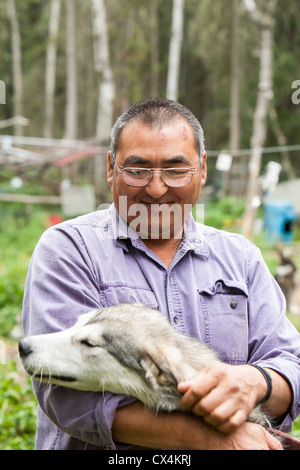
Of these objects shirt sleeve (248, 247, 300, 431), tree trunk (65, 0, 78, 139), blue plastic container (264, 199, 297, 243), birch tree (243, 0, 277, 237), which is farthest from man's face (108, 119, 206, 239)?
tree trunk (65, 0, 78, 139)

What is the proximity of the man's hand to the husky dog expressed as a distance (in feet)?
0.30

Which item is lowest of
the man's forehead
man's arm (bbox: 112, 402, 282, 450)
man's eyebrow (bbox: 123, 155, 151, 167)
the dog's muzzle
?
man's arm (bbox: 112, 402, 282, 450)

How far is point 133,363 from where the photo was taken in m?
2.03

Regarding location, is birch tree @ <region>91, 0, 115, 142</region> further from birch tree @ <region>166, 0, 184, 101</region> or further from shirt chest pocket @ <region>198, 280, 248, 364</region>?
shirt chest pocket @ <region>198, 280, 248, 364</region>

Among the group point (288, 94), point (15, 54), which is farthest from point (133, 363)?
point (15, 54)

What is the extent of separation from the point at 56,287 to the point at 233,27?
66.7ft

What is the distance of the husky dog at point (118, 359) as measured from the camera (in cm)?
198

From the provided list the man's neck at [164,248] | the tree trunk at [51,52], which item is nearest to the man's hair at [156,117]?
the man's neck at [164,248]

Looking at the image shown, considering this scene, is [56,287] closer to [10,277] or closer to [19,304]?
[19,304]

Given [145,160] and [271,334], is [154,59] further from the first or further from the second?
[271,334]

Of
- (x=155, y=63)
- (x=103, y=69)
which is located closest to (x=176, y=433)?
(x=103, y=69)

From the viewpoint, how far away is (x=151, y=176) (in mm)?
2391

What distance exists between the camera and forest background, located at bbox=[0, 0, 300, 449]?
1051 cm

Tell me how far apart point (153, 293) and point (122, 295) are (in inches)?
6.0
